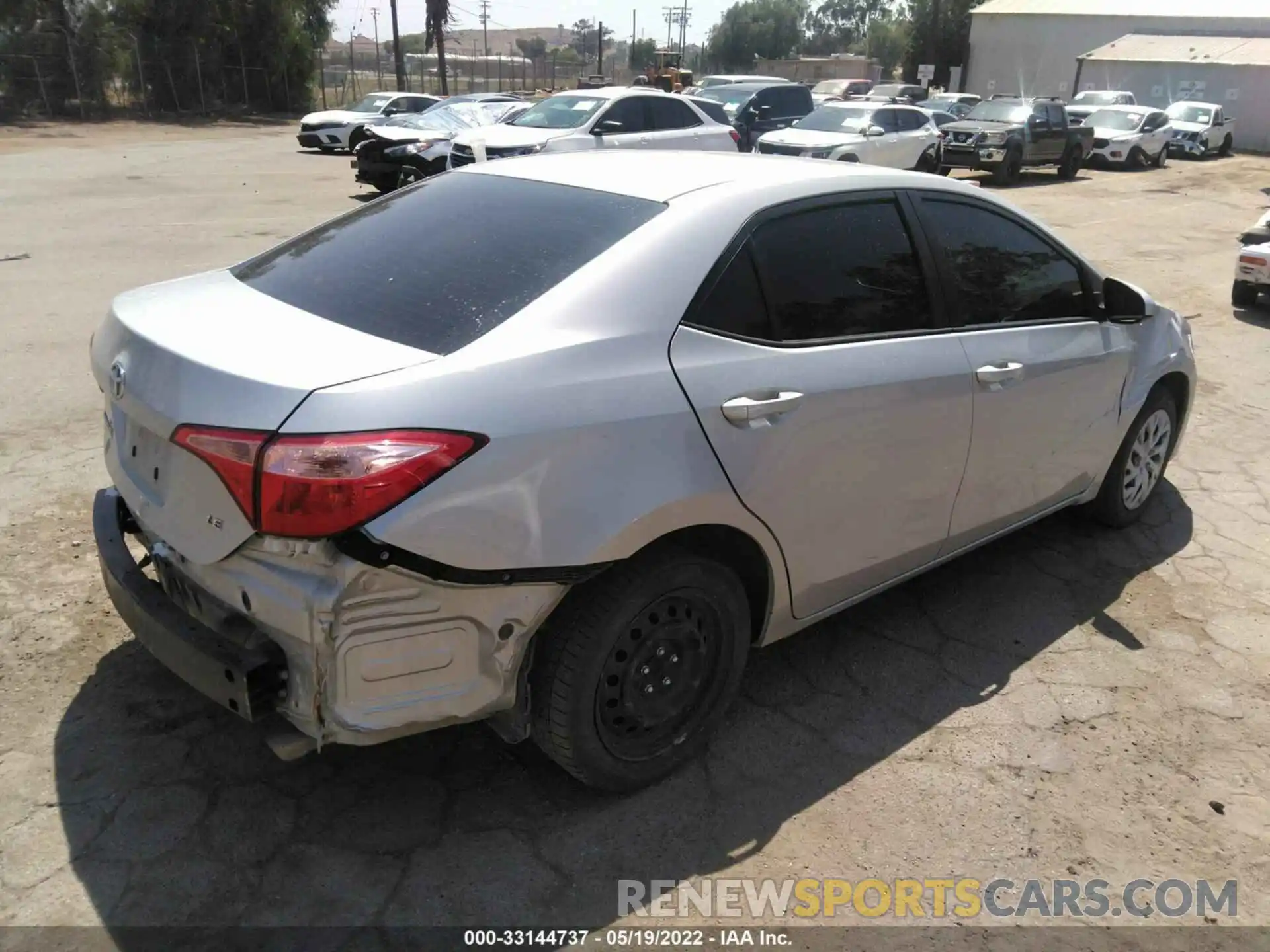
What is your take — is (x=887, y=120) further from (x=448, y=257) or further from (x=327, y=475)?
(x=327, y=475)

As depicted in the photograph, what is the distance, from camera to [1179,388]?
4832 millimetres

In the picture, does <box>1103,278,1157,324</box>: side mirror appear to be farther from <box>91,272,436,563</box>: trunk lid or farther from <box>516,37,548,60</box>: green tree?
<box>516,37,548,60</box>: green tree

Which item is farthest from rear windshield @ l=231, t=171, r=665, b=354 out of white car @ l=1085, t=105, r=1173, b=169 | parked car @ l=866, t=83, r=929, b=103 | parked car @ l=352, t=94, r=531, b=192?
parked car @ l=866, t=83, r=929, b=103

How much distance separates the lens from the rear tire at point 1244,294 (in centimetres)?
990

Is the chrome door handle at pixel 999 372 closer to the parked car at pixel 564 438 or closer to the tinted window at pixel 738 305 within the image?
the parked car at pixel 564 438

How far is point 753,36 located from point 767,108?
90469mm

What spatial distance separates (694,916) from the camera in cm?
256

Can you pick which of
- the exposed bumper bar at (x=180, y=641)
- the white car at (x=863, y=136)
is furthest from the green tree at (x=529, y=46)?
the exposed bumper bar at (x=180, y=641)

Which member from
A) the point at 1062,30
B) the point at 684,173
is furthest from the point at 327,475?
the point at 1062,30

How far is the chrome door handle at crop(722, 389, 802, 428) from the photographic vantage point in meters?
2.75

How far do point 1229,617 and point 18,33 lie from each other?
117 feet

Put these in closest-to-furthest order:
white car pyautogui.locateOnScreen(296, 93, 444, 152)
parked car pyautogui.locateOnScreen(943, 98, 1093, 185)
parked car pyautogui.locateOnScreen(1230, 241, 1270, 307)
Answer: parked car pyautogui.locateOnScreen(1230, 241, 1270, 307) → parked car pyautogui.locateOnScreen(943, 98, 1093, 185) → white car pyautogui.locateOnScreen(296, 93, 444, 152)

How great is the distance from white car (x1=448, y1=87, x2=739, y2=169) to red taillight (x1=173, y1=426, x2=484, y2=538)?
11631mm

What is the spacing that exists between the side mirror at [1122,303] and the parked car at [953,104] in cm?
2095
